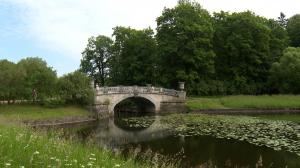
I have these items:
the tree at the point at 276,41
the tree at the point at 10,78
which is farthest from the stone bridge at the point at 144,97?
the tree at the point at 276,41

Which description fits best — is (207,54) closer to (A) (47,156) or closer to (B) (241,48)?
(B) (241,48)

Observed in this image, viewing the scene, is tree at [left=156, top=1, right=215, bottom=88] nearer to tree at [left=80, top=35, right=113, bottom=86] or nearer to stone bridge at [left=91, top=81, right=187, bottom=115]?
stone bridge at [left=91, top=81, right=187, bottom=115]

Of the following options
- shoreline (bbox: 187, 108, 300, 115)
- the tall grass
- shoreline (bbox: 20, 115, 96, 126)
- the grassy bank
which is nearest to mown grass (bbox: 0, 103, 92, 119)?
shoreline (bbox: 20, 115, 96, 126)

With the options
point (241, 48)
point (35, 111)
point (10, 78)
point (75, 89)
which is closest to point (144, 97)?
point (75, 89)

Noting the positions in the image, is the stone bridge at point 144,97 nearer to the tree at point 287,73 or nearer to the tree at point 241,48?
the tree at point 241,48

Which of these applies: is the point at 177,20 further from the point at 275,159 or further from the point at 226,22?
the point at 275,159

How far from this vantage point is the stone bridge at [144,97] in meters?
23.4

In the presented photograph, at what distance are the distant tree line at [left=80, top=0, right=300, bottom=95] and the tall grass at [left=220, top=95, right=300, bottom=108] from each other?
3.95 meters

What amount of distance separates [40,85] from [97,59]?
73.7 feet

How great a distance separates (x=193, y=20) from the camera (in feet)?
105

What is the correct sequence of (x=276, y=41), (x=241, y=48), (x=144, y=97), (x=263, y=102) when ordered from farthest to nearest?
1. (x=276, y=41)
2. (x=241, y=48)
3. (x=263, y=102)
4. (x=144, y=97)

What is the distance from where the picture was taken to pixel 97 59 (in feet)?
137

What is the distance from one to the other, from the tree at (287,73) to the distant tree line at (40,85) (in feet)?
85.8

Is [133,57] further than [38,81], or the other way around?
[133,57]
